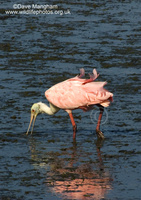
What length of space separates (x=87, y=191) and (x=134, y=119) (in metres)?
4.28

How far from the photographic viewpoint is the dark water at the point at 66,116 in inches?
366

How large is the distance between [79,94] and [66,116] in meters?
1.48

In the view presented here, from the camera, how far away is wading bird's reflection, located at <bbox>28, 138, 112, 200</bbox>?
29.1 feet

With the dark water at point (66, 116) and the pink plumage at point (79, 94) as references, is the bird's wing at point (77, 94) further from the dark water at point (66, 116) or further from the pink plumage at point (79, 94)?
the dark water at point (66, 116)

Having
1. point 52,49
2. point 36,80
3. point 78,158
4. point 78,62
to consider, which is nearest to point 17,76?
point 36,80

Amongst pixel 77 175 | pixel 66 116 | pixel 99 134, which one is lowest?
pixel 77 175

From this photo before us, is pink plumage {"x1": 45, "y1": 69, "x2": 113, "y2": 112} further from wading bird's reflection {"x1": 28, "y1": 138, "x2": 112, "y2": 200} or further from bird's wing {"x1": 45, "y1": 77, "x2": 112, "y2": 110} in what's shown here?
wading bird's reflection {"x1": 28, "y1": 138, "x2": 112, "y2": 200}

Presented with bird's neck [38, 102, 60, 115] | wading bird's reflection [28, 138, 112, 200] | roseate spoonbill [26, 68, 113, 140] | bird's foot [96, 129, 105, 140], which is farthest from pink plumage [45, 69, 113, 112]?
wading bird's reflection [28, 138, 112, 200]

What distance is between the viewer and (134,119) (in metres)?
13.0

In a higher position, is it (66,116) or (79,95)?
(79,95)

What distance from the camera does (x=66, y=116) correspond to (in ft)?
44.0

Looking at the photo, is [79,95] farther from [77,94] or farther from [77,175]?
[77,175]

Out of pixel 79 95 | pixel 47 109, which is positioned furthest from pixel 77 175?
pixel 47 109

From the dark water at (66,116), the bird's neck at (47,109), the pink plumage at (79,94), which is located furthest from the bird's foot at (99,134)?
the bird's neck at (47,109)
